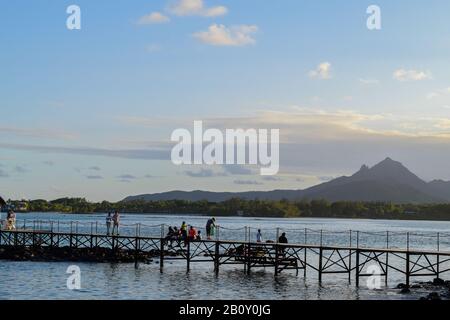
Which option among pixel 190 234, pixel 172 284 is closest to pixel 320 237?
pixel 190 234

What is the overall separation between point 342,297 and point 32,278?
20816mm

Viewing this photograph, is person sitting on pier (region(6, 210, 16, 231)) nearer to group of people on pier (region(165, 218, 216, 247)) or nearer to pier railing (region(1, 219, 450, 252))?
pier railing (region(1, 219, 450, 252))

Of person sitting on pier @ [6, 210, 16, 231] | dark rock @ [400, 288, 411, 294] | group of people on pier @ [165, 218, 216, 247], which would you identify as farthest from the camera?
person sitting on pier @ [6, 210, 16, 231]

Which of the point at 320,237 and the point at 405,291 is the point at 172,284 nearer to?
the point at 405,291

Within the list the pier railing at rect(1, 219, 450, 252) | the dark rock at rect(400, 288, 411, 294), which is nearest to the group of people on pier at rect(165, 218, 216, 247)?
the pier railing at rect(1, 219, 450, 252)

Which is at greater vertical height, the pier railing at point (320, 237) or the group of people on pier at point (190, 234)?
the group of people on pier at point (190, 234)

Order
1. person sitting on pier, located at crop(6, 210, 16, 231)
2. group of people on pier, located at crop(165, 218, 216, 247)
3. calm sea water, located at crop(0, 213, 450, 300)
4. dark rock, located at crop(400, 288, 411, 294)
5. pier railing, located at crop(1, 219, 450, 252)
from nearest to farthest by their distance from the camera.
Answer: calm sea water, located at crop(0, 213, 450, 300), dark rock, located at crop(400, 288, 411, 294), group of people on pier, located at crop(165, 218, 216, 247), person sitting on pier, located at crop(6, 210, 16, 231), pier railing, located at crop(1, 219, 450, 252)

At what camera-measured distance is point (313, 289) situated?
44250 millimetres

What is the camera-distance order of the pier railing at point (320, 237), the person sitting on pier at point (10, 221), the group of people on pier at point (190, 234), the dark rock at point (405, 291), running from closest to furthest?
the dark rock at point (405, 291)
the group of people on pier at point (190, 234)
the person sitting on pier at point (10, 221)
the pier railing at point (320, 237)

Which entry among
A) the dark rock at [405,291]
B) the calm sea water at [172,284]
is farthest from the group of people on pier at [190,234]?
the dark rock at [405,291]

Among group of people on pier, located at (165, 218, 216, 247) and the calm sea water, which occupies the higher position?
group of people on pier, located at (165, 218, 216, 247)

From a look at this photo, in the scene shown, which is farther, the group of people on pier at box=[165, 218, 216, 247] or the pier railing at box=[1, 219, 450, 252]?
the pier railing at box=[1, 219, 450, 252]

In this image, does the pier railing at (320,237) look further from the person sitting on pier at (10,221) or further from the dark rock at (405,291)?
the dark rock at (405,291)
